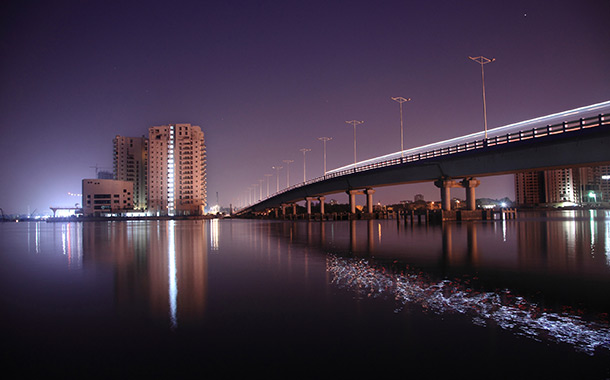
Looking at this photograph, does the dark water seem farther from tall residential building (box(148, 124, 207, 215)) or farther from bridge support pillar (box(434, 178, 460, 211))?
tall residential building (box(148, 124, 207, 215))

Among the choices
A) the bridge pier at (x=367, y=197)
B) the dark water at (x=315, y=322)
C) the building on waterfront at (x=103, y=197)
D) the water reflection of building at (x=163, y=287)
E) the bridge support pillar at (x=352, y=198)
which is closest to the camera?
the dark water at (x=315, y=322)

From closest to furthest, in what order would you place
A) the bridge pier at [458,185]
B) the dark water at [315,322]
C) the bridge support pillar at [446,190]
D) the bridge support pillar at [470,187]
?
the dark water at [315,322]
the bridge support pillar at [470,187]
the bridge pier at [458,185]
the bridge support pillar at [446,190]

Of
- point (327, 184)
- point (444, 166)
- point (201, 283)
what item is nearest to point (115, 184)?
point (327, 184)

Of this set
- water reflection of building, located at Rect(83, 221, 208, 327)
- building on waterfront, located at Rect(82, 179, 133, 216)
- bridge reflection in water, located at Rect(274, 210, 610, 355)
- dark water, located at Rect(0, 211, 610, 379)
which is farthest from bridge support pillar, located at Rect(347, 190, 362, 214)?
building on waterfront, located at Rect(82, 179, 133, 216)

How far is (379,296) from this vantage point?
9461 millimetres

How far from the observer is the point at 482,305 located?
8.40 metres

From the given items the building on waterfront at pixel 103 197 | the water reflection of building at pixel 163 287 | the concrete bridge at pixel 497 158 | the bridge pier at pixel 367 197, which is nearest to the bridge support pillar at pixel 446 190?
the concrete bridge at pixel 497 158

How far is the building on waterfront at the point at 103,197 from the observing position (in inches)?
7156

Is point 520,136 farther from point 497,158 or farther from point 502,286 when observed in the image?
point 502,286

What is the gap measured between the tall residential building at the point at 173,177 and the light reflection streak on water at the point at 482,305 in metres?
187

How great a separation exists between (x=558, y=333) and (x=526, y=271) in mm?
7047

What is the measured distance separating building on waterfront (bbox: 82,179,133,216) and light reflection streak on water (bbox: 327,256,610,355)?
192 meters

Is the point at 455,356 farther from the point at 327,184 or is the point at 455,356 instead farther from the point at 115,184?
the point at 115,184

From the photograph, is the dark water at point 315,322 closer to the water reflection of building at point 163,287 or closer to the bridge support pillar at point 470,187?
the water reflection of building at point 163,287
